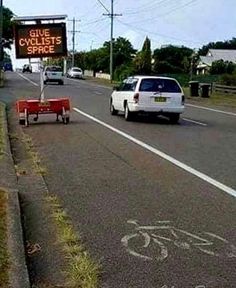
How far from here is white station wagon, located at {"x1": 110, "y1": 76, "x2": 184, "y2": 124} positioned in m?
22.3

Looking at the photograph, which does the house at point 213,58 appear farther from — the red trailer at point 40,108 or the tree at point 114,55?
the red trailer at point 40,108

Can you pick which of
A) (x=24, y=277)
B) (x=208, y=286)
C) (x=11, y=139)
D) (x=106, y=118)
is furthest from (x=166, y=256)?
(x=106, y=118)

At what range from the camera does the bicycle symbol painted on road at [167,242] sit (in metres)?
6.44

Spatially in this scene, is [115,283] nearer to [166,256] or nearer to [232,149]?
[166,256]

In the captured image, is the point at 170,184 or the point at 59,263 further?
the point at 170,184

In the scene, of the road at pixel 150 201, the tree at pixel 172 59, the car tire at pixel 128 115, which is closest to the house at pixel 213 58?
the tree at pixel 172 59

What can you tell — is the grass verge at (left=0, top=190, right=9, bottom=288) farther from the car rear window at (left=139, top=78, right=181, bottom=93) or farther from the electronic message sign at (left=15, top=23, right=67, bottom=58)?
the car rear window at (left=139, top=78, right=181, bottom=93)

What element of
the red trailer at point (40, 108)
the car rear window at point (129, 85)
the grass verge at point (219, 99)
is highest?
the car rear window at point (129, 85)

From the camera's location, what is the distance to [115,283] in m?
5.57

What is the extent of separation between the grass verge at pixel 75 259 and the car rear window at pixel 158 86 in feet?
49.1

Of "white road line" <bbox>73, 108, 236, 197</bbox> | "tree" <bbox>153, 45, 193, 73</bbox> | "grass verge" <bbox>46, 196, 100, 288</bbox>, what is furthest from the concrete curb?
"tree" <bbox>153, 45, 193, 73</bbox>

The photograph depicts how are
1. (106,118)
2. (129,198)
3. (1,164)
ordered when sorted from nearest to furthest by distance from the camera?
1. (129,198)
2. (1,164)
3. (106,118)

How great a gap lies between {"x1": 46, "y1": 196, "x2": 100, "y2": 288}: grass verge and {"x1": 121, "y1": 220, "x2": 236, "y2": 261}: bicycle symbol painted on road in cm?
49

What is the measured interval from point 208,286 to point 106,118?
17685 mm
